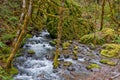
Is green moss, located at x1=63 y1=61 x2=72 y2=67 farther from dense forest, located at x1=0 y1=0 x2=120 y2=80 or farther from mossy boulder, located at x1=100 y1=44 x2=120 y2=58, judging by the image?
mossy boulder, located at x1=100 y1=44 x2=120 y2=58

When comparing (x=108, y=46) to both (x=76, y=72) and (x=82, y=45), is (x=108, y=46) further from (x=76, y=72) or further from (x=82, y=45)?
(x=76, y=72)

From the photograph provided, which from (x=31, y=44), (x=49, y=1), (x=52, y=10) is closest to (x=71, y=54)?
(x=31, y=44)

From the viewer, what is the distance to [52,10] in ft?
49.2

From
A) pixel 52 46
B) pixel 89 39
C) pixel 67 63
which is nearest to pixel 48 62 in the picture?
pixel 67 63

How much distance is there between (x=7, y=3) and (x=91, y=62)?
20.7ft

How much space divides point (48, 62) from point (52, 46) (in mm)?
2551

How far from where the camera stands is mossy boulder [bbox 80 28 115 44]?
48.0 ft

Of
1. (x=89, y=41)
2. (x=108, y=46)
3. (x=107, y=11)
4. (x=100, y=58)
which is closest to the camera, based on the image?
(x=100, y=58)

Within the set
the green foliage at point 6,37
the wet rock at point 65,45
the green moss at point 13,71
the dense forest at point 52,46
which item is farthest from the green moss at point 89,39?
the green moss at point 13,71

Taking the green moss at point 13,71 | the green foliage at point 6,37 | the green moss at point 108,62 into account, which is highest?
the green foliage at point 6,37

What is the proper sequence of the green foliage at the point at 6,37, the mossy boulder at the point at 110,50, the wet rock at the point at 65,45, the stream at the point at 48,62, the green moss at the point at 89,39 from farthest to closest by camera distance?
the green moss at the point at 89,39, the wet rock at the point at 65,45, the mossy boulder at the point at 110,50, the green foliage at the point at 6,37, the stream at the point at 48,62

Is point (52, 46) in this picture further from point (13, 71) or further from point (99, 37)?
point (13, 71)

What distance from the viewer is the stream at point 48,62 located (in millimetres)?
8904

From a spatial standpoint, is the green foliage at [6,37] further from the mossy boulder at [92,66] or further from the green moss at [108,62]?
the green moss at [108,62]
